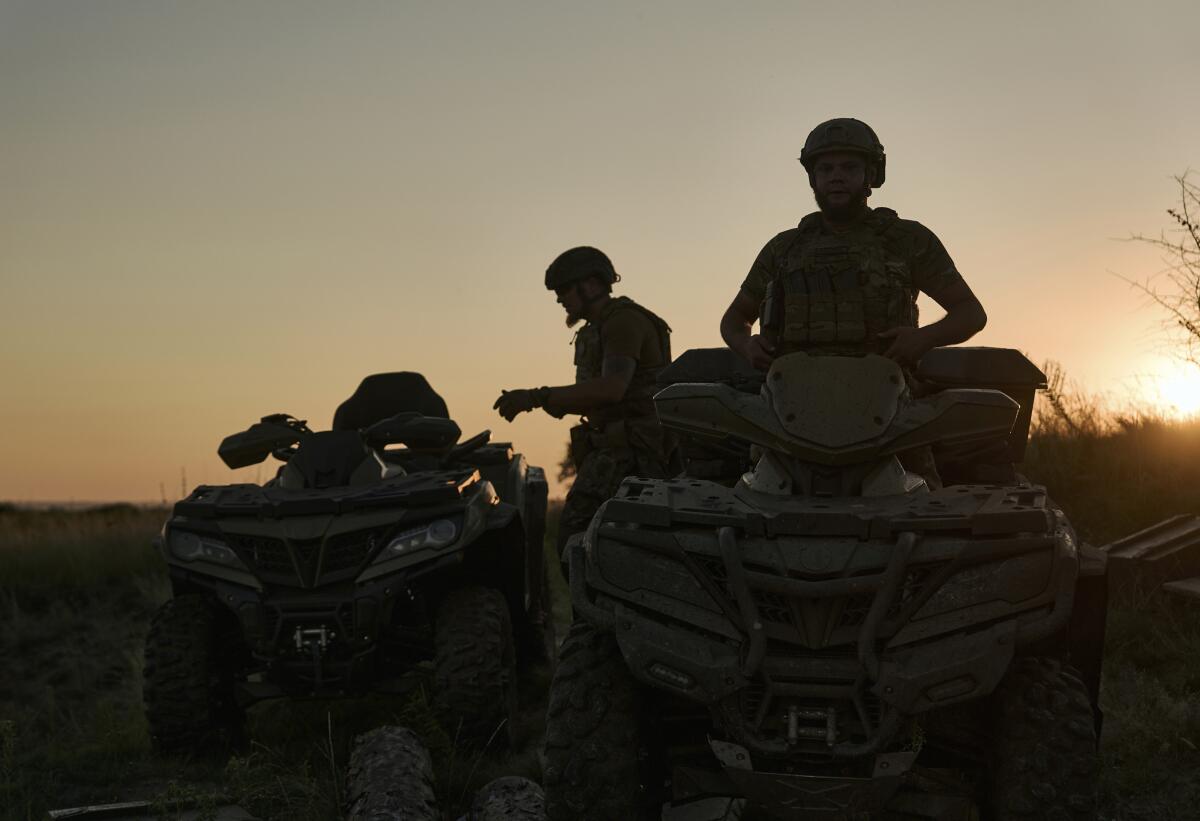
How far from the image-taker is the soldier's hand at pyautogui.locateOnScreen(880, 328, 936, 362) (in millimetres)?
5379

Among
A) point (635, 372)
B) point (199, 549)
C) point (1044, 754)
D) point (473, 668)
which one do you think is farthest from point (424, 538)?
point (1044, 754)

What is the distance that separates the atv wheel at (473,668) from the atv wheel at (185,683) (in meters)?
1.28

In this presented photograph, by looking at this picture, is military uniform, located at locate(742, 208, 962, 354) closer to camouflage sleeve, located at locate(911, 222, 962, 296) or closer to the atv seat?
camouflage sleeve, located at locate(911, 222, 962, 296)

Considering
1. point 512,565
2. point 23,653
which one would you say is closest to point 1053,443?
point 512,565

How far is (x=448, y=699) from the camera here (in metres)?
7.43

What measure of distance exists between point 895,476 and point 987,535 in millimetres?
582

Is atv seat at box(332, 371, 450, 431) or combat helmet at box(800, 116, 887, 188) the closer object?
combat helmet at box(800, 116, 887, 188)

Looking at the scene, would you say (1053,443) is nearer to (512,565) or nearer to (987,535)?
(512,565)

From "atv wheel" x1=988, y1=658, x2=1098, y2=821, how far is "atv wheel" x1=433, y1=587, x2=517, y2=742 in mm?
3430

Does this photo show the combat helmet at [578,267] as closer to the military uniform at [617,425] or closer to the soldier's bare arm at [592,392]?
the military uniform at [617,425]

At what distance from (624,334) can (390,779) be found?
3.46 metres

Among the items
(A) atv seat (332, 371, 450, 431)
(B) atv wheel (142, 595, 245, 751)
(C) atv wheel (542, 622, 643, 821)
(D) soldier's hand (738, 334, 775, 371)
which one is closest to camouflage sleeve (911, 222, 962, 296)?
(D) soldier's hand (738, 334, 775, 371)

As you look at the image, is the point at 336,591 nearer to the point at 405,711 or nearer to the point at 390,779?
the point at 405,711

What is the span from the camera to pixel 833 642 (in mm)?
4348
